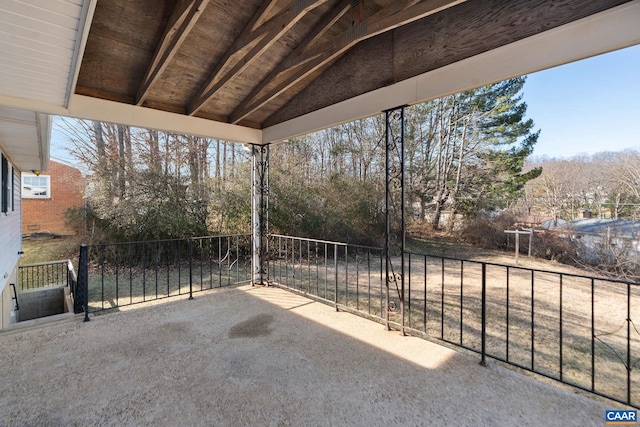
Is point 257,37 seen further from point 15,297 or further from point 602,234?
point 602,234

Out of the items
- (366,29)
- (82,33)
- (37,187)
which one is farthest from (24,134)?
(37,187)

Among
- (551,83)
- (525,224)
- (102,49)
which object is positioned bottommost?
(525,224)

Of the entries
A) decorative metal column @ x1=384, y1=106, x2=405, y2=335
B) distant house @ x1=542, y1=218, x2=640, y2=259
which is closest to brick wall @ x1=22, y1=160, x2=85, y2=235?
decorative metal column @ x1=384, y1=106, x2=405, y2=335

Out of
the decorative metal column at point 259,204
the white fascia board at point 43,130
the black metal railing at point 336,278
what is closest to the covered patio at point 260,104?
the white fascia board at point 43,130

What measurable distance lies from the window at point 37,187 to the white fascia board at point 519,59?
33.3 feet

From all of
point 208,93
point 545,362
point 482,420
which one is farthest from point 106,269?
point 545,362

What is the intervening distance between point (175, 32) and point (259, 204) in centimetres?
260

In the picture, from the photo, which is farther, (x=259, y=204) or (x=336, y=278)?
(x=259, y=204)

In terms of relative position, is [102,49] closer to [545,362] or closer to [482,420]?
[482,420]

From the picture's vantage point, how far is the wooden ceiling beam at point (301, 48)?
7.64 feet

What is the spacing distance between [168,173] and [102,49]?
15.7ft

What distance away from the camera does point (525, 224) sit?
898 cm

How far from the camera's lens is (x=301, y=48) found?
8.84ft

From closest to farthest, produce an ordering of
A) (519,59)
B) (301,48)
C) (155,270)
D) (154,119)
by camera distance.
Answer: (519,59) < (301,48) < (154,119) < (155,270)
